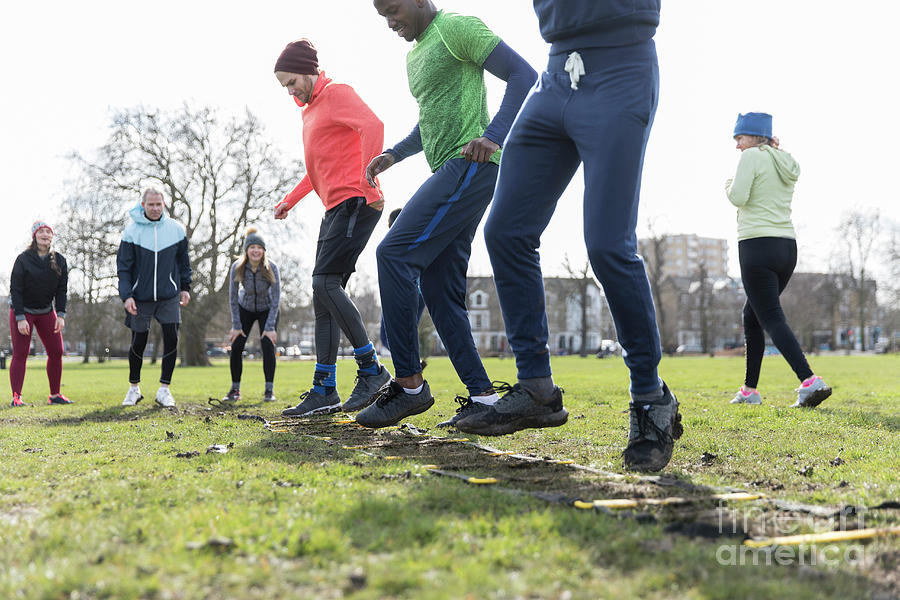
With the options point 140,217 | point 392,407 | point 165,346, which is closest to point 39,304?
point 140,217

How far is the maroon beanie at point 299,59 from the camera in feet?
18.9

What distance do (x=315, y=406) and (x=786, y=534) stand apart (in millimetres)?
4389

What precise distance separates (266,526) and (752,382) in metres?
6.03

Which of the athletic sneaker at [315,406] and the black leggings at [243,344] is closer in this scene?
the athletic sneaker at [315,406]

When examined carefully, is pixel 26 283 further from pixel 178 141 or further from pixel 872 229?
pixel 872 229

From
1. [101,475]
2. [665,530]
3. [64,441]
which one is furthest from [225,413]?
[665,530]

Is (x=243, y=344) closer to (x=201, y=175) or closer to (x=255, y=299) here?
(x=255, y=299)

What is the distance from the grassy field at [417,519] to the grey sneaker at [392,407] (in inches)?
5.8

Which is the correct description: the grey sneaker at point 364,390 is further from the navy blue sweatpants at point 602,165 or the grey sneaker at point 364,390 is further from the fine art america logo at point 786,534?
the fine art america logo at point 786,534

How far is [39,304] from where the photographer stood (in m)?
8.98

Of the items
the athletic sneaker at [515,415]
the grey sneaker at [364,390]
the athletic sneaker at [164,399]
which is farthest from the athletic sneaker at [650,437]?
the athletic sneaker at [164,399]

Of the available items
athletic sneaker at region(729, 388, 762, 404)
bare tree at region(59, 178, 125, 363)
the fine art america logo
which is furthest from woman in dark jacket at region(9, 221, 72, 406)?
bare tree at region(59, 178, 125, 363)

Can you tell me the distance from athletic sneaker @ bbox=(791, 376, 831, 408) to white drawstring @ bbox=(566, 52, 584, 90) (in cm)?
426

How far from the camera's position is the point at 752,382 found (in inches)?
275
